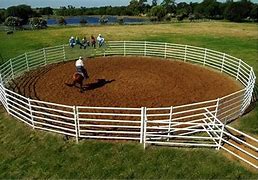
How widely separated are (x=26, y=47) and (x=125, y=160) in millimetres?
25210

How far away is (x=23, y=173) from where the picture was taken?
10.2 meters

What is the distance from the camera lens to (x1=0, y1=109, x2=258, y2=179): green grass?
390 inches

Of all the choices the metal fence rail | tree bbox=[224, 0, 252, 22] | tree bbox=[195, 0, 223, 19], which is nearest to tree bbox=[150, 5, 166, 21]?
tree bbox=[195, 0, 223, 19]

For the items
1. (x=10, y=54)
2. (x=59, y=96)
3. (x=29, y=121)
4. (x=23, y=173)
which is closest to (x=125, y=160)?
(x=23, y=173)

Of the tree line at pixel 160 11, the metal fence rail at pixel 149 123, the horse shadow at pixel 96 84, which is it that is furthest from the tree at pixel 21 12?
the metal fence rail at pixel 149 123

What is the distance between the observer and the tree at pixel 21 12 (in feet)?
270

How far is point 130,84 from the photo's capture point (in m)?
17.8

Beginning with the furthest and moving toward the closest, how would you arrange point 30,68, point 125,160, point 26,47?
point 26,47, point 30,68, point 125,160

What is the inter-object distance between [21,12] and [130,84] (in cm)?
7549

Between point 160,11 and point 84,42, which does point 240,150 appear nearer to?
point 84,42

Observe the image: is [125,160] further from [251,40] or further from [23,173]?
[251,40]

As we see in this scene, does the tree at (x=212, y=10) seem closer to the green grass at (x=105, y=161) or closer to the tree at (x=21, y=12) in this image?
the tree at (x=21, y=12)

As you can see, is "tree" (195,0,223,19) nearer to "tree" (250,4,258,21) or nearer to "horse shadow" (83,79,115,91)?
"tree" (250,4,258,21)

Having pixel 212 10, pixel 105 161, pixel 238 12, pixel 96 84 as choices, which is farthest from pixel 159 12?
pixel 105 161
